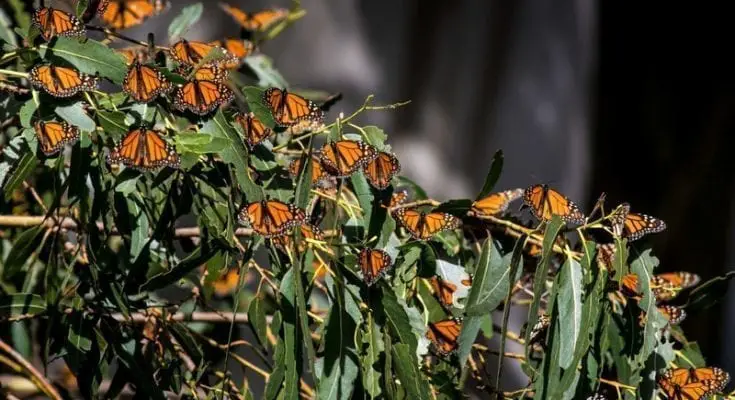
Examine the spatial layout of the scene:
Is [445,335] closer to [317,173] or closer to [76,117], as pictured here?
[317,173]

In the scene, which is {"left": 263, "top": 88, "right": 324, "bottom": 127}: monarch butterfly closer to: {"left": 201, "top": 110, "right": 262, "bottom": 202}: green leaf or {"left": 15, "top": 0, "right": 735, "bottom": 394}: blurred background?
{"left": 201, "top": 110, "right": 262, "bottom": 202}: green leaf

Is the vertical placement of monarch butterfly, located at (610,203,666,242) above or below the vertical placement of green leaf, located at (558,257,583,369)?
above

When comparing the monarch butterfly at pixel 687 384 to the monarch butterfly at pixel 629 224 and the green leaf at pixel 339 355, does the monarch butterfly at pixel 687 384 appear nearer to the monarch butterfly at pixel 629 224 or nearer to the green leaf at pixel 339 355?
the monarch butterfly at pixel 629 224

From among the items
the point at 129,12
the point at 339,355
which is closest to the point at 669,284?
the point at 339,355

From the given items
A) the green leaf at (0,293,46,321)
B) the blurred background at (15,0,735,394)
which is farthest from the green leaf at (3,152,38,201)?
the blurred background at (15,0,735,394)

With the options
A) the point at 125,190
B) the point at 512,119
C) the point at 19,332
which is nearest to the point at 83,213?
the point at 125,190

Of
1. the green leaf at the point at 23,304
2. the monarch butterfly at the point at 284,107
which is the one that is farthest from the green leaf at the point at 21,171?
the monarch butterfly at the point at 284,107

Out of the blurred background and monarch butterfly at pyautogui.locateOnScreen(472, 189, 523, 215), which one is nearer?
monarch butterfly at pyautogui.locateOnScreen(472, 189, 523, 215)

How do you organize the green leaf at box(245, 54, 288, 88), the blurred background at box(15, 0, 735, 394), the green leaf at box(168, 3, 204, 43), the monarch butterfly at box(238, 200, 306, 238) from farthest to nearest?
the blurred background at box(15, 0, 735, 394), the green leaf at box(245, 54, 288, 88), the green leaf at box(168, 3, 204, 43), the monarch butterfly at box(238, 200, 306, 238)
